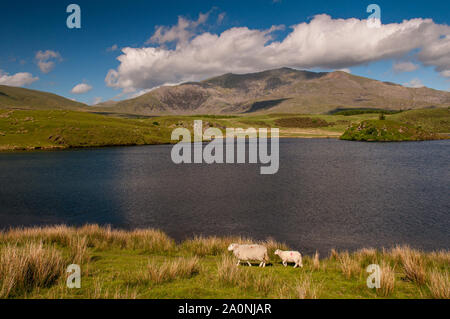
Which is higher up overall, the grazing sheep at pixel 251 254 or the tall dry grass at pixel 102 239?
the grazing sheep at pixel 251 254

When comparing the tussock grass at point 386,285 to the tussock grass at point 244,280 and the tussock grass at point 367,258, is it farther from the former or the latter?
the tussock grass at point 367,258

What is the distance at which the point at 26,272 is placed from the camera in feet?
30.0

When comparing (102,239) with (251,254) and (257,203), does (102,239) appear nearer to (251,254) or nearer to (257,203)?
(251,254)

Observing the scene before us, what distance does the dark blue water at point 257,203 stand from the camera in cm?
2253

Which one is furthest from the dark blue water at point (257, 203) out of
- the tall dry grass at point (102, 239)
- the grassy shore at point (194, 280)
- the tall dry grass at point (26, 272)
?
the tall dry grass at point (26, 272)

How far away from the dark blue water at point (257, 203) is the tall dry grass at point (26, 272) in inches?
497

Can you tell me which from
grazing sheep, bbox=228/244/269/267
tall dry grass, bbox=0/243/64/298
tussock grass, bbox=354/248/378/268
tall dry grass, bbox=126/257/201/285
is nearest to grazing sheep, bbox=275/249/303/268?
grazing sheep, bbox=228/244/269/267

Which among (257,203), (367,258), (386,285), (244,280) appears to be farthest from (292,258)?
(257,203)

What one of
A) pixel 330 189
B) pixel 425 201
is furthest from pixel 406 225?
pixel 330 189

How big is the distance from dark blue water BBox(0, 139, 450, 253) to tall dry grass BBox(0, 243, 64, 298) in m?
12.6

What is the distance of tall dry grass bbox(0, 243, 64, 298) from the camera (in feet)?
27.6

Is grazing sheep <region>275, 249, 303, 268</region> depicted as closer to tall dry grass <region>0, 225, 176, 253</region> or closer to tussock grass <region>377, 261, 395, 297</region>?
tussock grass <region>377, 261, 395, 297</region>

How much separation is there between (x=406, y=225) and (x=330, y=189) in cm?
1399

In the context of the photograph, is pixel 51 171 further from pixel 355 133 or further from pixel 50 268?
pixel 355 133
